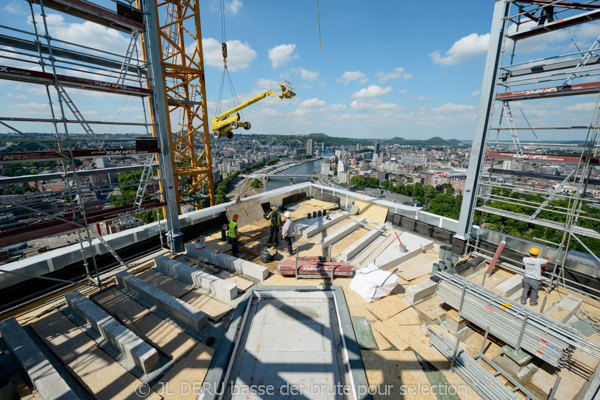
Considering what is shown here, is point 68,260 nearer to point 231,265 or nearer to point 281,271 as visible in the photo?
point 231,265

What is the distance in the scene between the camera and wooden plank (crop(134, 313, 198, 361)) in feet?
17.2

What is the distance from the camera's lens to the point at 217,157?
176 m

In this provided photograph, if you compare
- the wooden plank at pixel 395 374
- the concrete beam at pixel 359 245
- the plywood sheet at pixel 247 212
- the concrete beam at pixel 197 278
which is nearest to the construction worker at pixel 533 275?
the wooden plank at pixel 395 374

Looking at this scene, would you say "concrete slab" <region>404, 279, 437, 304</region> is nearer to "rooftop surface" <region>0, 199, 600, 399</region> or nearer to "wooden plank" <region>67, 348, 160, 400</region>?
"rooftop surface" <region>0, 199, 600, 399</region>

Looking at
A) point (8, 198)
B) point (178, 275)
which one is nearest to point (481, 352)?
point (178, 275)

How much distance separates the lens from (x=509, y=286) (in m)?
7.71

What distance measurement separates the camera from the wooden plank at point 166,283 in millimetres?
7191

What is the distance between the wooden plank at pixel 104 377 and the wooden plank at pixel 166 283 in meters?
2.18

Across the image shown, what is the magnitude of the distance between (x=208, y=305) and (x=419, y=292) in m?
5.72

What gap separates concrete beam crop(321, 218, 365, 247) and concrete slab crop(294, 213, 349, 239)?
0.71m

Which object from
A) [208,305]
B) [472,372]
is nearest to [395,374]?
[472,372]

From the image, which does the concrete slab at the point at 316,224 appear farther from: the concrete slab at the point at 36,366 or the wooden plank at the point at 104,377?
the concrete slab at the point at 36,366

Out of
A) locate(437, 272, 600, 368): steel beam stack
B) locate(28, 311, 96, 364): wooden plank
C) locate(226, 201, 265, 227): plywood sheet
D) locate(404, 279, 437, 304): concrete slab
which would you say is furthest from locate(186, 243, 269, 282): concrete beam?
locate(437, 272, 600, 368): steel beam stack

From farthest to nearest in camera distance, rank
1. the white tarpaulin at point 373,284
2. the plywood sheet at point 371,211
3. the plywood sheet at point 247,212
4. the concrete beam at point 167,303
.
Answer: the plywood sheet at point 371,211 → the plywood sheet at point 247,212 → the white tarpaulin at point 373,284 → the concrete beam at point 167,303
